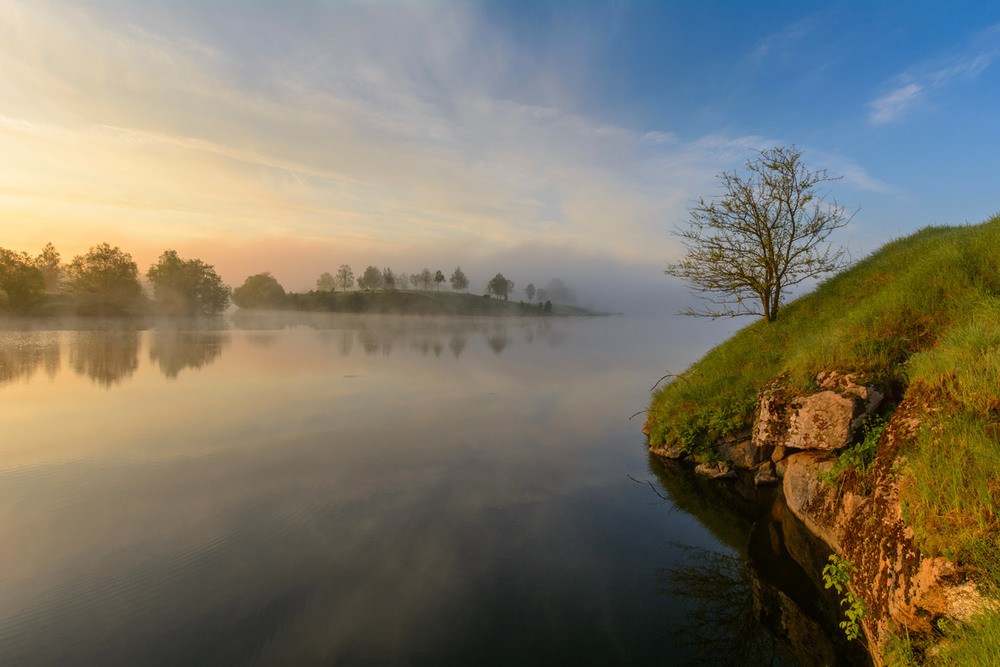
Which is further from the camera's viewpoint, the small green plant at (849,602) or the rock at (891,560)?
the small green plant at (849,602)

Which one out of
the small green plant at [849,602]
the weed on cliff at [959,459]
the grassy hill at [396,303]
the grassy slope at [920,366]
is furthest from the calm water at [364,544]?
the grassy hill at [396,303]

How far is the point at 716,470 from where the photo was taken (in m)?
13.4

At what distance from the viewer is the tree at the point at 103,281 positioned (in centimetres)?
9806

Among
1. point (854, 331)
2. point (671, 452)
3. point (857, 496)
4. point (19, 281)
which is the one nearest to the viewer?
point (857, 496)

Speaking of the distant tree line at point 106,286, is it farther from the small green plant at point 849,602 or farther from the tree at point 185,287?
the small green plant at point 849,602

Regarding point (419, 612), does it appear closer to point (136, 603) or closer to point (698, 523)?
point (136, 603)

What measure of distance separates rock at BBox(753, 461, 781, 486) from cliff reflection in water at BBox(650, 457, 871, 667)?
42cm

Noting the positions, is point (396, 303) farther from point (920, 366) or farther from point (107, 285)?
point (920, 366)

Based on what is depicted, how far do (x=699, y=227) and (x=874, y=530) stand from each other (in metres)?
15.6

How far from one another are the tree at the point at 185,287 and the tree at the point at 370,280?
52.8 m

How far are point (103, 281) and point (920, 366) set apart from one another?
13154cm

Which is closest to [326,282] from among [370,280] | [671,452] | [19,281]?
[370,280]

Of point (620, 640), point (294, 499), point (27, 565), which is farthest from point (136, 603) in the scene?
point (620, 640)

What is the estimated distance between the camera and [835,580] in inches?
283
